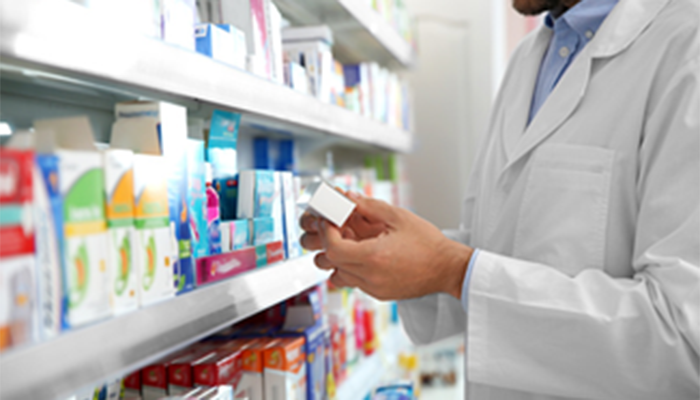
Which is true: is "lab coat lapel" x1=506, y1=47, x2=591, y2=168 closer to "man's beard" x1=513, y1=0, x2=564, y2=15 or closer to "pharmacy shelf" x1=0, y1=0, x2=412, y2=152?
"man's beard" x1=513, y1=0, x2=564, y2=15

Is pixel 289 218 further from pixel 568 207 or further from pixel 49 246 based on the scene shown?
pixel 49 246

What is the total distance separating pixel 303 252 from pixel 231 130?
36 cm

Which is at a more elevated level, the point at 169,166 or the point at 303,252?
the point at 169,166

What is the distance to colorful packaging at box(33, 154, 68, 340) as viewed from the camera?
0.58m

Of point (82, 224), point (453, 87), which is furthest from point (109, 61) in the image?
point (453, 87)

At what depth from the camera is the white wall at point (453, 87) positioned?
3.60m

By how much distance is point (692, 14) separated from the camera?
1075mm

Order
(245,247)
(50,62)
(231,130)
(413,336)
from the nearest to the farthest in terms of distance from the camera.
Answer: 1. (50,62)
2. (245,247)
3. (231,130)
4. (413,336)

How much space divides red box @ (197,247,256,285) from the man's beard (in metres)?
0.93

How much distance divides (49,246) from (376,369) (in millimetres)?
1697

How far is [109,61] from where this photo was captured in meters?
0.67

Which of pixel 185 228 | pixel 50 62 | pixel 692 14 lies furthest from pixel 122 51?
pixel 692 14

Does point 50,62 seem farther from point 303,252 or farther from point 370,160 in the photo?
point 370,160

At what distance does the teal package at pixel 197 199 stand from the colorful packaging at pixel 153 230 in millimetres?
85
